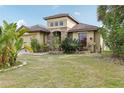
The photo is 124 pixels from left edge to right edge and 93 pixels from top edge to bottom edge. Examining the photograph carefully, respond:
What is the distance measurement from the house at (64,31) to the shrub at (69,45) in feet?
3.39

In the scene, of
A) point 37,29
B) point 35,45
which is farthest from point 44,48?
point 37,29

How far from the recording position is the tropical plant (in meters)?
8.76

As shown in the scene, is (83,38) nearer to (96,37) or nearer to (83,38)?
(83,38)

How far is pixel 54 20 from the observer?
18.2 m

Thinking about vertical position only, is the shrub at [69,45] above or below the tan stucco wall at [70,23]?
below

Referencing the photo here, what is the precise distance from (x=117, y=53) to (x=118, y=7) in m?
2.60

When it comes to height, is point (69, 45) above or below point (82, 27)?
below

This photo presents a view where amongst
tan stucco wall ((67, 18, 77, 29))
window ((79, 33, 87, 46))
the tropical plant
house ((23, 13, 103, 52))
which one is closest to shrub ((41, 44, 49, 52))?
house ((23, 13, 103, 52))

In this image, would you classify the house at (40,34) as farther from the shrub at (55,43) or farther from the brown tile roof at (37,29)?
the shrub at (55,43)

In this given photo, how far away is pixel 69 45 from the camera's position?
1600 cm

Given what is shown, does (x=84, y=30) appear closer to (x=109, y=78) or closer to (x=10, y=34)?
(x=10, y=34)

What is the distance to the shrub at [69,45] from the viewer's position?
16062mm

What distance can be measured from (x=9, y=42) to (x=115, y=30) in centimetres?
570

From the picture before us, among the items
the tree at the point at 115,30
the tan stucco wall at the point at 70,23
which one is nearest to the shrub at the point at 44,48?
the tan stucco wall at the point at 70,23
